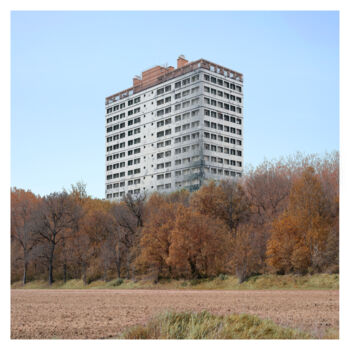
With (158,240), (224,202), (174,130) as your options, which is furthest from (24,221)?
(224,202)

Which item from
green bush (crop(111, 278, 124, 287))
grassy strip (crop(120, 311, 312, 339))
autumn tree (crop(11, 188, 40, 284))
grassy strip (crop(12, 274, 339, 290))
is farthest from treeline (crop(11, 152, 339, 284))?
grassy strip (crop(120, 311, 312, 339))

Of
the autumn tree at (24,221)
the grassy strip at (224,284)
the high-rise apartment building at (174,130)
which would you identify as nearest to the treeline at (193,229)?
the autumn tree at (24,221)

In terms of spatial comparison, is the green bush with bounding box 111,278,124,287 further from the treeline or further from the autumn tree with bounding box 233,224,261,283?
the autumn tree with bounding box 233,224,261,283

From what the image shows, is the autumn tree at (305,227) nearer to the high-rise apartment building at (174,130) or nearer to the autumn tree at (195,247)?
the autumn tree at (195,247)
